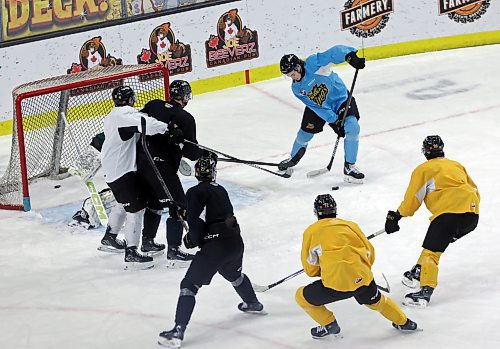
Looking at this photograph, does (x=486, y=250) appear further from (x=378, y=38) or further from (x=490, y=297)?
(x=378, y=38)

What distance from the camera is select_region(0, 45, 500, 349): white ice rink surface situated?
501 cm

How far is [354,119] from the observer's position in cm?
713

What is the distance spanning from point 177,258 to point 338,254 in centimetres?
152

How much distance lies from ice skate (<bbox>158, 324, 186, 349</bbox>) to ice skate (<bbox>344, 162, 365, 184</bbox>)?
8.25 ft

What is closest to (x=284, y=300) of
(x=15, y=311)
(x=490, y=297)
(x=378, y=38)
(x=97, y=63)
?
(x=490, y=297)

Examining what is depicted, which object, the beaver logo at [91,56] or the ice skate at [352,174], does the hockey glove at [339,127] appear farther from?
the beaver logo at [91,56]

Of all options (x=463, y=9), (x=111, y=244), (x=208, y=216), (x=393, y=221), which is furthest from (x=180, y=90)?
(x=463, y=9)

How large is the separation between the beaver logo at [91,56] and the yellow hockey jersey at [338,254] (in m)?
4.53

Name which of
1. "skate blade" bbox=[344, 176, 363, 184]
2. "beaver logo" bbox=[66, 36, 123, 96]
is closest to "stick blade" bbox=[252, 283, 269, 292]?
"skate blade" bbox=[344, 176, 363, 184]

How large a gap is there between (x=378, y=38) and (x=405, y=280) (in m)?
4.95

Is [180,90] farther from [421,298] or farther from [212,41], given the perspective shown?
[212,41]

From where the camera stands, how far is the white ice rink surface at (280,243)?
16.4 ft

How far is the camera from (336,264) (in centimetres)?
455

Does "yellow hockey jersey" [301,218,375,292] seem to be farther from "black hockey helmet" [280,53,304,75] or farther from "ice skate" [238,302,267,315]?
"black hockey helmet" [280,53,304,75]
